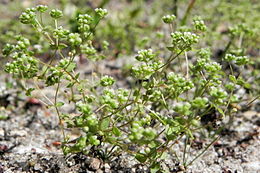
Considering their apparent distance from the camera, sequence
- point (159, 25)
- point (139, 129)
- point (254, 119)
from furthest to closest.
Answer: point (159, 25)
point (254, 119)
point (139, 129)

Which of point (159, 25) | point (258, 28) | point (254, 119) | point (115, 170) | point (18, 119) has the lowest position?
point (115, 170)

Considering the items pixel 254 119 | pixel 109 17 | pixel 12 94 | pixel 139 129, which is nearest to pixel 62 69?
pixel 139 129

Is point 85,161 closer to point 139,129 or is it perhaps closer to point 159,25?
point 139,129

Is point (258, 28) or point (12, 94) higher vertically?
point (258, 28)

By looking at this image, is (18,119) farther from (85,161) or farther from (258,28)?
(258,28)

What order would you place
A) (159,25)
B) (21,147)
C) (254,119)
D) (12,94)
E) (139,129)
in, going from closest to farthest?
(139,129) < (21,147) < (254,119) < (12,94) < (159,25)

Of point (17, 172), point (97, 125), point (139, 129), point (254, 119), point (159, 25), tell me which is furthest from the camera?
point (159, 25)

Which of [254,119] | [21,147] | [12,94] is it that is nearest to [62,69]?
[21,147]

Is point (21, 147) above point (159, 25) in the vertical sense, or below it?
below

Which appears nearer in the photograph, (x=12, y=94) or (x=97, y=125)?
(x=97, y=125)
